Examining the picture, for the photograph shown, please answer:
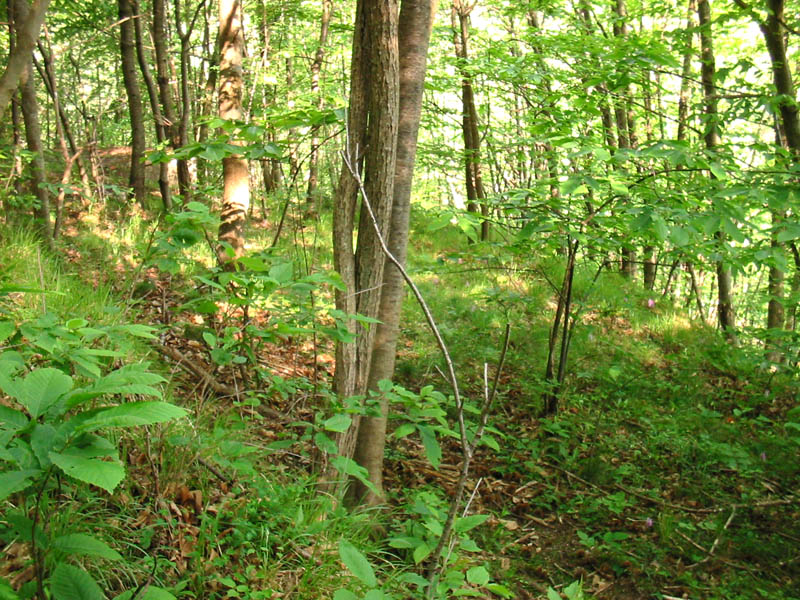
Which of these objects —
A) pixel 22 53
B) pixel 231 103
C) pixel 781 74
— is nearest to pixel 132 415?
pixel 22 53

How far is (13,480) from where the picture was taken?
1.01 metres

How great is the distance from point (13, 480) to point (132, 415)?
22cm

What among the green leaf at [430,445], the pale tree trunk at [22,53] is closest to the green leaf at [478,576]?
the green leaf at [430,445]

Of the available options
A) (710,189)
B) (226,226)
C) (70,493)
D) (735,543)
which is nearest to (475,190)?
(226,226)

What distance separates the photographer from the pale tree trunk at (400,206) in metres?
3.19

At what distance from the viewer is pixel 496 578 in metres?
3.10

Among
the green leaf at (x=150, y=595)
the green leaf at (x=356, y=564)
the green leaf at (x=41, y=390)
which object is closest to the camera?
the green leaf at (x=41, y=390)

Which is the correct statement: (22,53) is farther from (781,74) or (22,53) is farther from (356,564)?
(781,74)

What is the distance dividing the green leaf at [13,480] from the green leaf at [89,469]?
70 millimetres

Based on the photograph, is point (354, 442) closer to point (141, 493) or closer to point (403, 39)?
point (141, 493)

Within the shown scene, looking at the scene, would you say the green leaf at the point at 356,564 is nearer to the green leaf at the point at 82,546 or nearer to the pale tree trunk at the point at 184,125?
the green leaf at the point at 82,546

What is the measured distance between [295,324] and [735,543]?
119 inches

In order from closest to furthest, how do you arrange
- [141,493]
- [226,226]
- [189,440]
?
[141,493]
[189,440]
[226,226]

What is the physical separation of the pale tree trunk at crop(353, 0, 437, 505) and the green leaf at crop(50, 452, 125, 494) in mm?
2131
